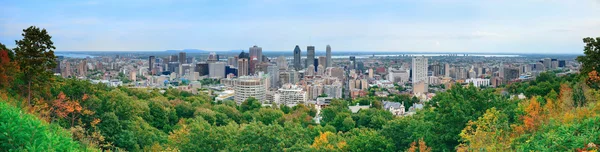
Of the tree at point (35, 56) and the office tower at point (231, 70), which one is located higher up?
the tree at point (35, 56)

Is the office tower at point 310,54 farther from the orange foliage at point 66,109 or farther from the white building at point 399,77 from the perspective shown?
the orange foliage at point 66,109

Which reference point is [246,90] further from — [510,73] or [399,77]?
[399,77]

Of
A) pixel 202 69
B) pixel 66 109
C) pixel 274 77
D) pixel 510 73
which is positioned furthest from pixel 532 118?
pixel 202 69

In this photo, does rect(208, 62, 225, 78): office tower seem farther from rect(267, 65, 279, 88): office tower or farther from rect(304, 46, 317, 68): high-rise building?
rect(304, 46, 317, 68): high-rise building

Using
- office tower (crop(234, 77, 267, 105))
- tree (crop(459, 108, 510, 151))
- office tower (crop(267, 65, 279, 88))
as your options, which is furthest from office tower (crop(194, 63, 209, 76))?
tree (crop(459, 108, 510, 151))

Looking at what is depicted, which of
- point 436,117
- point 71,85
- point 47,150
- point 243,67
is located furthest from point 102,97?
point 243,67

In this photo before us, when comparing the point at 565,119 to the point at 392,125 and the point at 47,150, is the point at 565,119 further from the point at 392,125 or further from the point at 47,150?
the point at 47,150

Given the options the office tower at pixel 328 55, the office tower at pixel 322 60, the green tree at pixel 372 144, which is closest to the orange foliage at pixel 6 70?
the green tree at pixel 372 144
